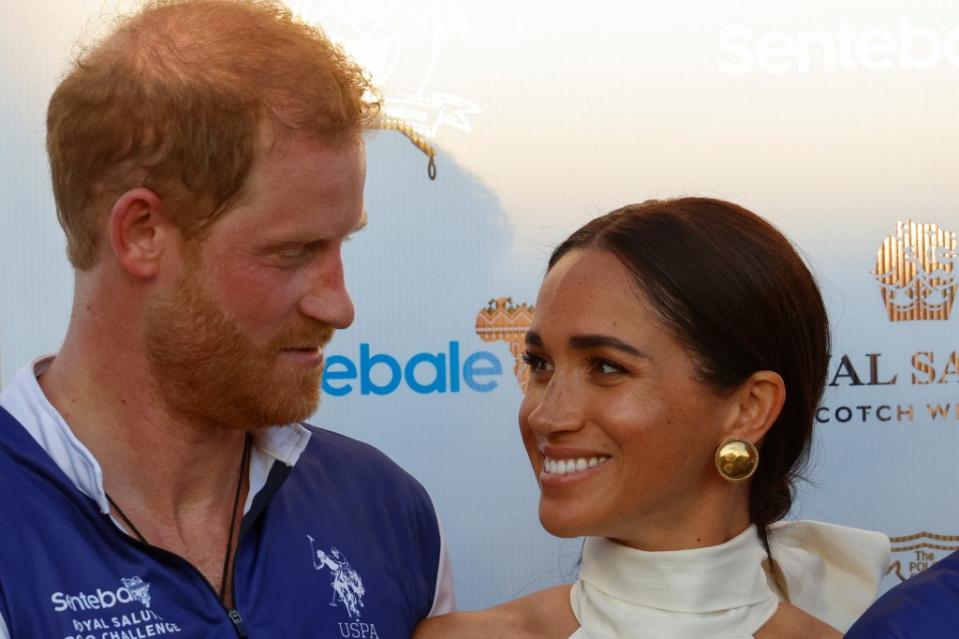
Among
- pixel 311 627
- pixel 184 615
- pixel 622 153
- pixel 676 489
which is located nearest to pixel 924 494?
pixel 622 153

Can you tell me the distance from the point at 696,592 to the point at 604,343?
1.35 ft

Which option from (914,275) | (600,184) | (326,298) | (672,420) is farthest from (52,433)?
(914,275)

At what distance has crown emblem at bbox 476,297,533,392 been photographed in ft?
9.98

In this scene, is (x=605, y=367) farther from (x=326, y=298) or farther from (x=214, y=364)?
(x=214, y=364)

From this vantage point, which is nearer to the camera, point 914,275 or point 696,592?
point 696,592

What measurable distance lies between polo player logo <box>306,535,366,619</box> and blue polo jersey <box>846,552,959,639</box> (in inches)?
28.1

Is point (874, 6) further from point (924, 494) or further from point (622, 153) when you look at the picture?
point (924, 494)

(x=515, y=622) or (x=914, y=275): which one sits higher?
(x=914, y=275)

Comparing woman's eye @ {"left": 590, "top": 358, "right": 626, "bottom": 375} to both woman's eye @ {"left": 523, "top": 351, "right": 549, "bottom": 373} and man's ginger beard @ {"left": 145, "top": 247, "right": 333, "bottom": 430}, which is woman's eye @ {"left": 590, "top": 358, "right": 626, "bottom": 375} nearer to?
woman's eye @ {"left": 523, "top": 351, "right": 549, "bottom": 373}

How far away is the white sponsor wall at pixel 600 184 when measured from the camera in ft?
9.95

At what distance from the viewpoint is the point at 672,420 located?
205cm

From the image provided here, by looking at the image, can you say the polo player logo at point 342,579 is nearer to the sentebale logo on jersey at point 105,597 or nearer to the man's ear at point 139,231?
the sentebale logo on jersey at point 105,597

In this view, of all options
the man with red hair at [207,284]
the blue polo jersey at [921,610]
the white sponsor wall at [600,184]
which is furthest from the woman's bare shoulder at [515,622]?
the white sponsor wall at [600,184]

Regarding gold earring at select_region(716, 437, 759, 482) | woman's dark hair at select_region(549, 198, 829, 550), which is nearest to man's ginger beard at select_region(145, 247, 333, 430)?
woman's dark hair at select_region(549, 198, 829, 550)
